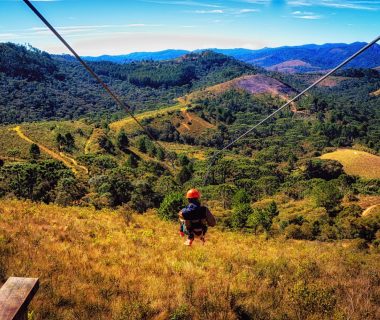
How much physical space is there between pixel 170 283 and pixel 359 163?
112937mm

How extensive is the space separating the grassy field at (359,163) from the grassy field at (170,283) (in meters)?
100

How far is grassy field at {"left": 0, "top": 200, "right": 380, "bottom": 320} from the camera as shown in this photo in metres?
5.87

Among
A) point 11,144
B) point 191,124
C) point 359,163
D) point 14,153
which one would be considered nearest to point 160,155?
point 11,144

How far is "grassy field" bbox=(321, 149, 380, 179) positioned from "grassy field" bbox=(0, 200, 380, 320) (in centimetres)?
10033

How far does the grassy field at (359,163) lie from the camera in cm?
10072

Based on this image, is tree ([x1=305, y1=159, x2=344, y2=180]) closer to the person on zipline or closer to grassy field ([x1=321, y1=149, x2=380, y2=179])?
grassy field ([x1=321, y1=149, x2=380, y2=179])

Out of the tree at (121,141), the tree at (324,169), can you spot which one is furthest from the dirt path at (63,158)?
the tree at (324,169)

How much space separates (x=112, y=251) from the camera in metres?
10.4

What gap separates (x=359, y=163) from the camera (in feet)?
348

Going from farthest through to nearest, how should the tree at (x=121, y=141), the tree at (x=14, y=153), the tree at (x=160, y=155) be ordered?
the tree at (x=160, y=155)
the tree at (x=121, y=141)
the tree at (x=14, y=153)

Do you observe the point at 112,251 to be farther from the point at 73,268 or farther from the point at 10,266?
the point at 10,266

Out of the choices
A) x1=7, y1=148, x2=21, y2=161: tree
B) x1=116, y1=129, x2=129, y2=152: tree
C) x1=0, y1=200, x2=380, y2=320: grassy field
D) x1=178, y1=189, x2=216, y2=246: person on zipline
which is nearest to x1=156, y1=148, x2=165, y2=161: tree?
x1=116, y1=129, x2=129, y2=152: tree

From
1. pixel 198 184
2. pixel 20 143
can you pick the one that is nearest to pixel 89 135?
pixel 20 143

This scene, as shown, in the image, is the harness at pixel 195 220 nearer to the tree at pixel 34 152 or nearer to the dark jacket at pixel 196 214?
the dark jacket at pixel 196 214
